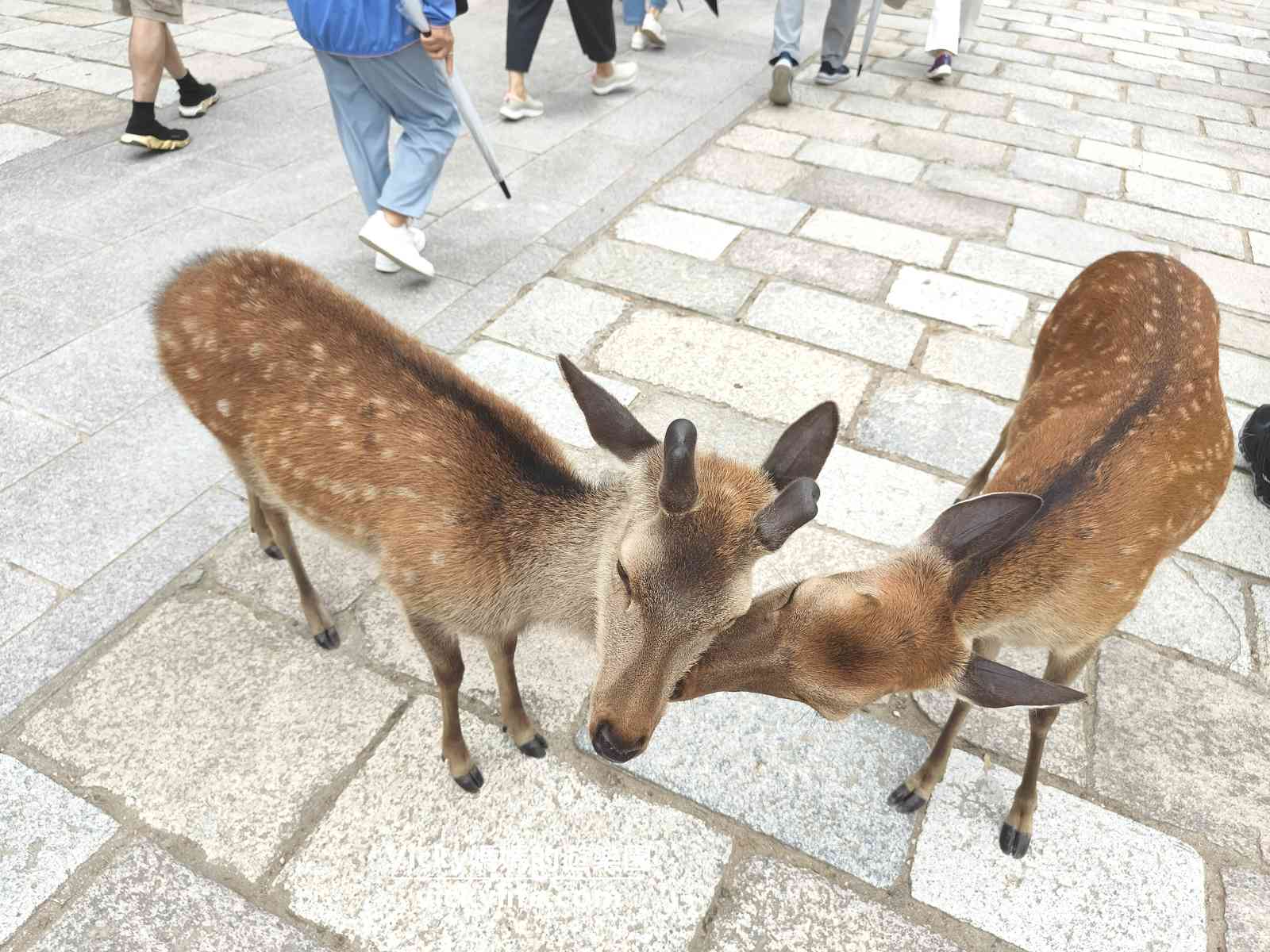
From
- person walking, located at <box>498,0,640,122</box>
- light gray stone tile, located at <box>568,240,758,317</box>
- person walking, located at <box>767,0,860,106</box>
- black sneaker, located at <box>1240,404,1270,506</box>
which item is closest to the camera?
black sneaker, located at <box>1240,404,1270,506</box>

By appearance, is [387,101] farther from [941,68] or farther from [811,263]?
[941,68]

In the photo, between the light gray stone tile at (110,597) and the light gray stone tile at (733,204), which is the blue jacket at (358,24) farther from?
the light gray stone tile at (110,597)

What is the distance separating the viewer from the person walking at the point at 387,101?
12.1 feet

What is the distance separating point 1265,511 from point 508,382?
3408 mm

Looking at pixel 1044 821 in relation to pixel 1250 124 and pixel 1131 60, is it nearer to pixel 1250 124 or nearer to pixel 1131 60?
pixel 1250 124

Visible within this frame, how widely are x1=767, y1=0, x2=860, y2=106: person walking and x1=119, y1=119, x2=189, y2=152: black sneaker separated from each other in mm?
4683

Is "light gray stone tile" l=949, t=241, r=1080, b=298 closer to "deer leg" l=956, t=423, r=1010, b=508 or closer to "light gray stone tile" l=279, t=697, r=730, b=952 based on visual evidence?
"deer leg" l=956, t=423, r=1010, b=508

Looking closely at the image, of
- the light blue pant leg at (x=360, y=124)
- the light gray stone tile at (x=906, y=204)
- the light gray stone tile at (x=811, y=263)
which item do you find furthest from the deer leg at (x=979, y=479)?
the light blue pant leg at (x=360, y=124)

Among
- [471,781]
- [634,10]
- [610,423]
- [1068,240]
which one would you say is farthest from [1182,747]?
[634,10]

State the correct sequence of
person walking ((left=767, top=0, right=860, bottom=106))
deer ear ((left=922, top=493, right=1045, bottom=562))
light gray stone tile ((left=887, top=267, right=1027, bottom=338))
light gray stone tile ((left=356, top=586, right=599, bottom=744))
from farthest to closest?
person walking ((left=767, top=0, right=860, bottom=106)) → light gray stone tile ((left=887, top=267, right=1027, bottom=338)) → light gray stone tile ((left=356, top=586, right=599, bottom=744)) → deer ear ((left=922, top=493, right=1045, bottom=562))

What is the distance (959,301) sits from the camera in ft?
14.8

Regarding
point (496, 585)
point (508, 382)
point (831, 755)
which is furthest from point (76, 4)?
point (831, 755)

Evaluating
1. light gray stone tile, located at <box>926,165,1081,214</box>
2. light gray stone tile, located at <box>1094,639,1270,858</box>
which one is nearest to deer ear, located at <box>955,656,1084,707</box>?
light gray stone tile, located at <box>1094,639,1270,858</box>

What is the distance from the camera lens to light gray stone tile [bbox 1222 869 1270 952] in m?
2.11
